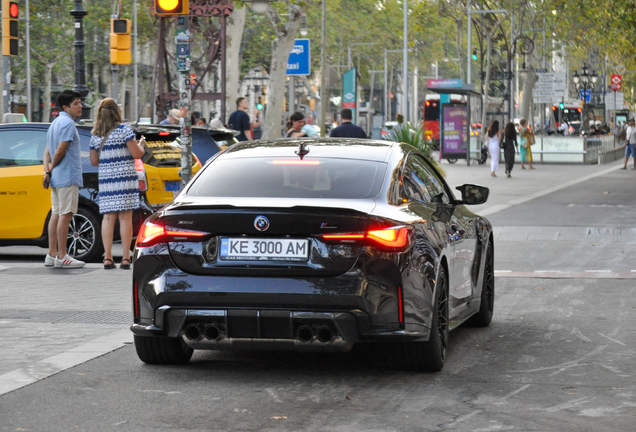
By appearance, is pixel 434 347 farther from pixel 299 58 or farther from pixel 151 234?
pixel 299 58

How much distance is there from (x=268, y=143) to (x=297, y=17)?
79.2 feet

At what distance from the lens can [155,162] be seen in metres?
12.9

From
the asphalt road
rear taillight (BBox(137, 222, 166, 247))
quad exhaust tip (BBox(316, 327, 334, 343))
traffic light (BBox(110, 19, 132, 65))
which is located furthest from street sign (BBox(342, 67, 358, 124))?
quad exhaust tip (BBox(316, 327, 334, 343))

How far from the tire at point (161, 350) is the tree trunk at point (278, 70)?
2501cm

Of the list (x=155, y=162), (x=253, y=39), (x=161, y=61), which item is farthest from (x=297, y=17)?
(x=253, y=39)

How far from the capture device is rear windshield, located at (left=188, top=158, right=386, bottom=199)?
6.38 metres

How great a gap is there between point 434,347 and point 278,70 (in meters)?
26.7

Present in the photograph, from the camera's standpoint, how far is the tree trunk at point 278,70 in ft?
104

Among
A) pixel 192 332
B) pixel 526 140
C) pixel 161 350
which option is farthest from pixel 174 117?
pixel 526 140

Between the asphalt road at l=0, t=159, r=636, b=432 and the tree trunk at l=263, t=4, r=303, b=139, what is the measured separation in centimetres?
2188

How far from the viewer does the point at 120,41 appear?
21.0m

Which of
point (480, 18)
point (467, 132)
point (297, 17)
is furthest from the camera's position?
point (480, 18)

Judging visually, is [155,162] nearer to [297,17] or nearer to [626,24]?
[297,17]

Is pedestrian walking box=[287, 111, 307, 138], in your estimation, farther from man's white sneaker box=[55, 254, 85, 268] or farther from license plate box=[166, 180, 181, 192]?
man's white sneaker box=[55, 254, 85, 268]
